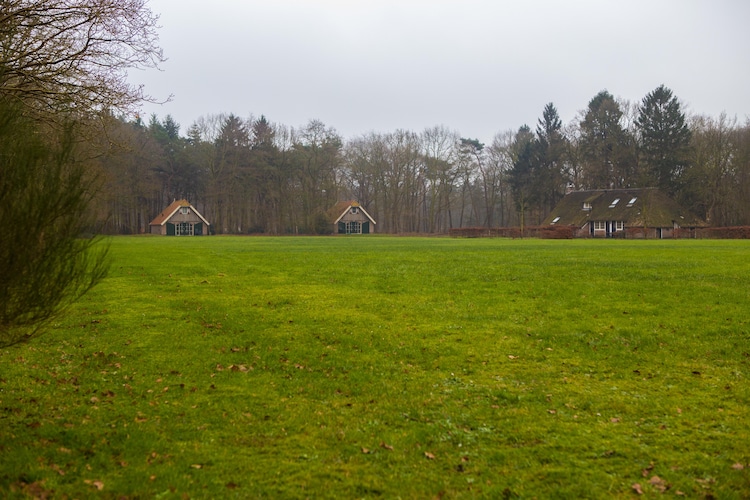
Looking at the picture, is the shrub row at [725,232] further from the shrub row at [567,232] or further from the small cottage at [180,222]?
the small cottage at [180,222]

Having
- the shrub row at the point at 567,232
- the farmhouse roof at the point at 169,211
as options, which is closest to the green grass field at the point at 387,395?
the shrub row at the point at 567,232

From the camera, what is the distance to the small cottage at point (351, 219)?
323 feet

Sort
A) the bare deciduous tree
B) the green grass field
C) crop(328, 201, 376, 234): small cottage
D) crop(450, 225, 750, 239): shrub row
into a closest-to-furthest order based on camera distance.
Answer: the green grass field < the bare deciduous tree < crop(450, 225, 750, 239): shrub row < crop(328, 201, 376, 234): small cottage

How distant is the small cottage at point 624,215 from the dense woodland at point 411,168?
3590mm

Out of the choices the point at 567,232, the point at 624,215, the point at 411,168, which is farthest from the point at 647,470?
the point at 411,168

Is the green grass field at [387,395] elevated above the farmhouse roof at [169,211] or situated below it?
below

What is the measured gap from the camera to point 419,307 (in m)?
15.9

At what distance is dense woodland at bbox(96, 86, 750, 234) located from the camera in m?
77.1

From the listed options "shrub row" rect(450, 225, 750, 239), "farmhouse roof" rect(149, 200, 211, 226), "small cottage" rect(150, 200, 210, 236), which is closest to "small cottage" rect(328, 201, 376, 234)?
"small cottage" rect(150, 200, 210, 236)

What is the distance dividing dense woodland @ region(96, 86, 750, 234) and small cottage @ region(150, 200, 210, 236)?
2867mm

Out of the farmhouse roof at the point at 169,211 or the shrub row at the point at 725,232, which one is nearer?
the shrub row at the point at 725,232

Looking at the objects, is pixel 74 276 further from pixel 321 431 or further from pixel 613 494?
pixel 613 494

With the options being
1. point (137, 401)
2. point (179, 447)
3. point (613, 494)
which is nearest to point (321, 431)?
point (179, 447)

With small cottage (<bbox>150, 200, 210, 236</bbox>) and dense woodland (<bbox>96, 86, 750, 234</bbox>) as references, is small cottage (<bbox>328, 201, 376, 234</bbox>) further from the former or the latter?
small cottage (<bbox>150, 200, 210, 236</bbox>)
